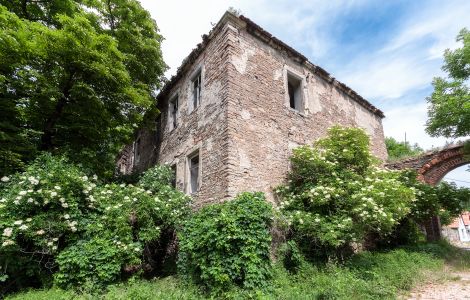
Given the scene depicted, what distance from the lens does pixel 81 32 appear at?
7.47 m

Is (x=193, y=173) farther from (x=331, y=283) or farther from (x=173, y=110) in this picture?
(x=331, y=283)

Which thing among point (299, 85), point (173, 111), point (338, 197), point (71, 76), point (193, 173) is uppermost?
point (299, 85)

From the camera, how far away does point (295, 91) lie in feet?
34.1

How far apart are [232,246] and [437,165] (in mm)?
11495

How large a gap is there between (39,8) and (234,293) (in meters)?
10.9

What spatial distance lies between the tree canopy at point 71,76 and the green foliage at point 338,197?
6.03 m

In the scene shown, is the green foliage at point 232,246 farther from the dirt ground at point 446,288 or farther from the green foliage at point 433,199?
the green foliage at point 433,199

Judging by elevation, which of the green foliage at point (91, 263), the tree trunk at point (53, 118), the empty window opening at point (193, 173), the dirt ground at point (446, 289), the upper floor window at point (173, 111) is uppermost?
the upper floor window at point (173, 111)

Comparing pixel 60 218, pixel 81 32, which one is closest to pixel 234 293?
pixel 60 218

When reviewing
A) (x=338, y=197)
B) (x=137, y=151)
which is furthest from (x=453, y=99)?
(x=137, y=151)

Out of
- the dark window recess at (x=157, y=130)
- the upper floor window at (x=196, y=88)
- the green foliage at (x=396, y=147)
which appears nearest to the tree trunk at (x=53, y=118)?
the upper floor window at (x=196, y=88)

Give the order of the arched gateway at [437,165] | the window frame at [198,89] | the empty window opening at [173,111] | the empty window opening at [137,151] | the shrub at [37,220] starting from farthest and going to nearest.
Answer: the empty window opening at [137,151], the arched gateway at [437,165], the empty window opening at [173,111], the window frame at [198,89], the shrub at [37,220]

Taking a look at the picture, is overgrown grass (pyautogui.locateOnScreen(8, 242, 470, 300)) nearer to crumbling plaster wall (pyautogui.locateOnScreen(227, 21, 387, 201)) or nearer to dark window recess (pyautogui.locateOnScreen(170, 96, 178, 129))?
crumbling plaster wall (pyautogui.locateOnScreen(227, 21, 387, 201))

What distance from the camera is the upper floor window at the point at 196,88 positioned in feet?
31.6
